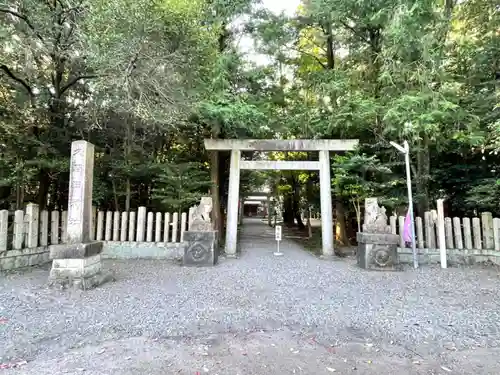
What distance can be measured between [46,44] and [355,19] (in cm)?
747

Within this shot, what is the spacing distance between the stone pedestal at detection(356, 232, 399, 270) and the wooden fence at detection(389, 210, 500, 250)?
0.86m

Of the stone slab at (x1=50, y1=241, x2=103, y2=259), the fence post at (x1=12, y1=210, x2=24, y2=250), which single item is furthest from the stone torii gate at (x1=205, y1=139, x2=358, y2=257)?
the fence post at (x1=12, y1=210, x2=24, y2=250)

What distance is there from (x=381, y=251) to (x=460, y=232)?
223cm

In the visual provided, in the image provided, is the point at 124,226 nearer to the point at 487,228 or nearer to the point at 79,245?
the point at 79,245

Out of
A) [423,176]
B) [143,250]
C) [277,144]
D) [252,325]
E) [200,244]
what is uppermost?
[277,144]

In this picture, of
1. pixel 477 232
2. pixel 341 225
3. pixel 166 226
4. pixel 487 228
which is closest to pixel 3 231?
pixel 166 226

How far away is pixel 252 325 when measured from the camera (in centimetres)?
331

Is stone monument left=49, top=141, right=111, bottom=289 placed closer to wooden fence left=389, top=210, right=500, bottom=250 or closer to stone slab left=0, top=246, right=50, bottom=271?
stone slab left=0, top=246, right=50, bottom=271

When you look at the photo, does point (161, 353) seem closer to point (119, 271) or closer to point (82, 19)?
point (119, 271)

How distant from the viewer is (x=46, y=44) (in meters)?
5.41

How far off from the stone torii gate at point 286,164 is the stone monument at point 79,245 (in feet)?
11.2

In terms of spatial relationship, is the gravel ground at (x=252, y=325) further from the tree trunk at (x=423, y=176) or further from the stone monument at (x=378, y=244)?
the tree trunk at (x=423, y=176)

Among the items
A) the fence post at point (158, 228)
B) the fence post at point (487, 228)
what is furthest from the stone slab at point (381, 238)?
the fence post at point (158, 228)

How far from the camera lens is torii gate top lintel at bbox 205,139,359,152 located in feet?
25.8
